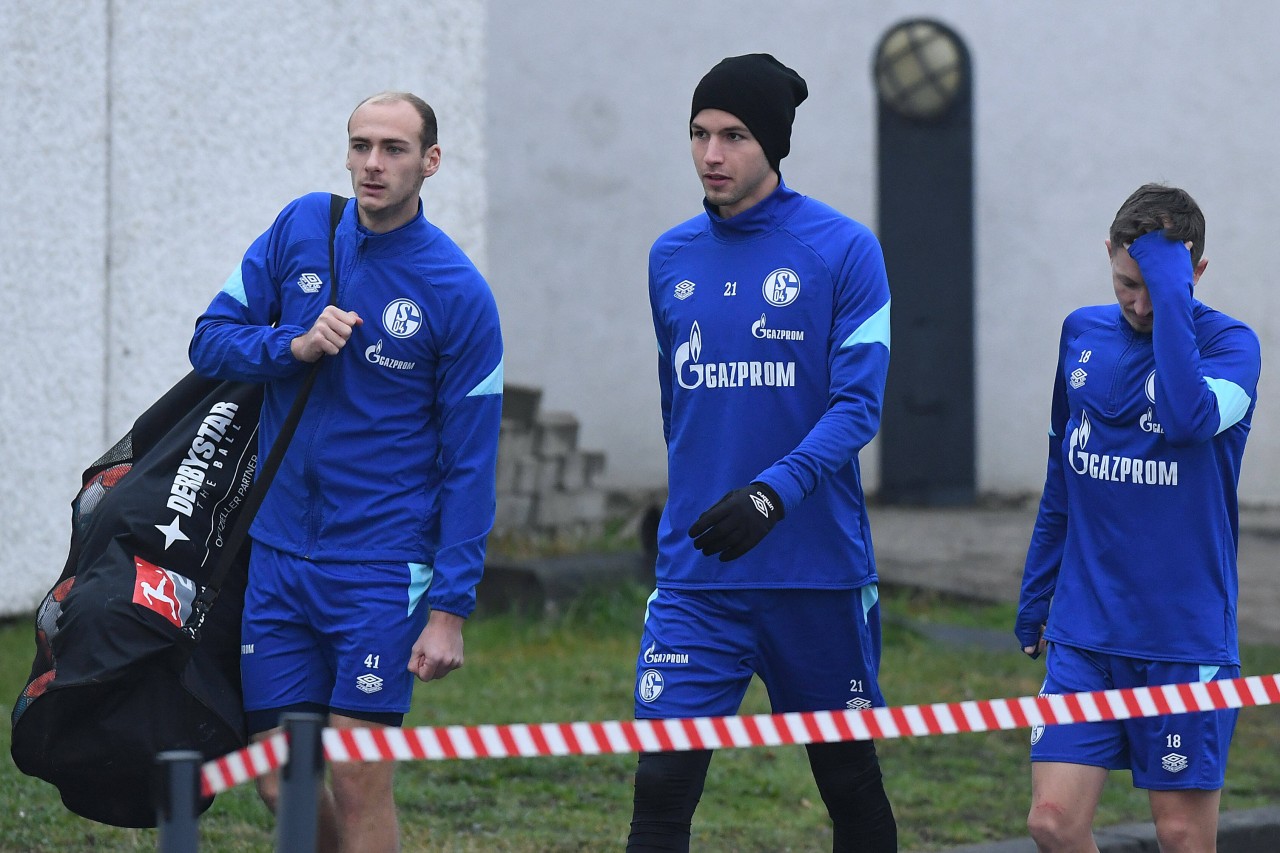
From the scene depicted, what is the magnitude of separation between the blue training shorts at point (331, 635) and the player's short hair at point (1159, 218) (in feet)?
5.92

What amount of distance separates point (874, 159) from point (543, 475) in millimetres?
5536

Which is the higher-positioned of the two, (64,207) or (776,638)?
(64,207)

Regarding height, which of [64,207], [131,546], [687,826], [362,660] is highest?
[64,207]

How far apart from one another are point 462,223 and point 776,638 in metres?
5.96

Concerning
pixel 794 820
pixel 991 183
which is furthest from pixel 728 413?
pixel 991 183

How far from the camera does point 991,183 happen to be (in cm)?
1559

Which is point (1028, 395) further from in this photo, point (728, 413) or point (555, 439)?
point (728, 413)

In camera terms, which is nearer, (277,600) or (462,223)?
(277,600)

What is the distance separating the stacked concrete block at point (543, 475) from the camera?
11.0 metres

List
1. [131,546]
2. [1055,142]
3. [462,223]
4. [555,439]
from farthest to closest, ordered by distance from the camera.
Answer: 1. [1055,142]
2. [555,439]
3. [462,223]
4. [131,546]

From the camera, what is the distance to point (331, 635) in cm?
416

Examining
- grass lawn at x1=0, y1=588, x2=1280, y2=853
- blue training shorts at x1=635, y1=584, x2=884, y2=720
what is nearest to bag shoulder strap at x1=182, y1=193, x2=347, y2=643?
blue training shorts at x1=635, y1=584, x2=884, y2=720

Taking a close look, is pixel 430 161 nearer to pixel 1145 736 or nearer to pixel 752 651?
pixel 752 651

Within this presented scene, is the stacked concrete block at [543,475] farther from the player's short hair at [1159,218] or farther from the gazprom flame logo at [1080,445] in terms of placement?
the player's short hair at [1159,218]
